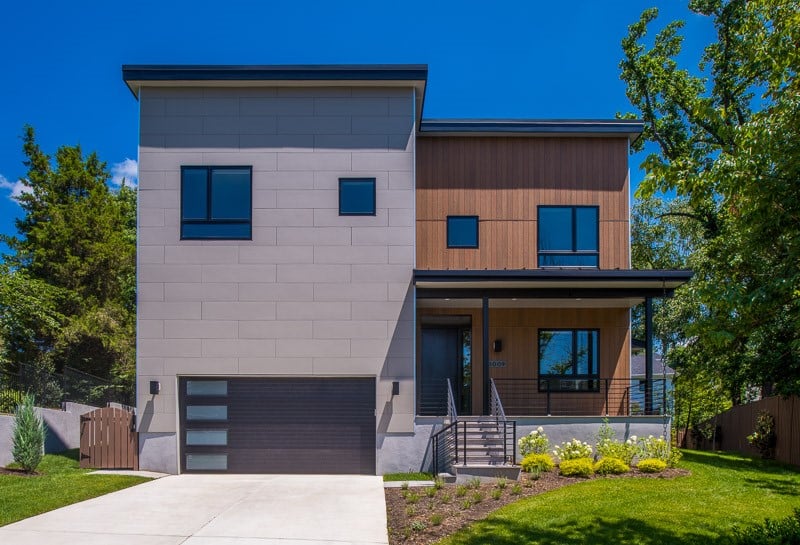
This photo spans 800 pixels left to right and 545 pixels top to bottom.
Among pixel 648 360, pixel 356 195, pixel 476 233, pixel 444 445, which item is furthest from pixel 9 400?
pixel 648 360

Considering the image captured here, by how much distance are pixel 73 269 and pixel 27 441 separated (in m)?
13.1

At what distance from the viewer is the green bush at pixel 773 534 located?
6.73m

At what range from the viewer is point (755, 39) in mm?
7324

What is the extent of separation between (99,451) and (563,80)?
16.9 meters

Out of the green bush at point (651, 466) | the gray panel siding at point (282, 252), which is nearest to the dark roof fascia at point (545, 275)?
the gray panel siding at point (282, 252)

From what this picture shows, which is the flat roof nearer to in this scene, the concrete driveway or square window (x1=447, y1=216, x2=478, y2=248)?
square window (x1=447, y1=216, x2=478, y2=248)

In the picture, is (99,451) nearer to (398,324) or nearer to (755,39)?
(398,324)

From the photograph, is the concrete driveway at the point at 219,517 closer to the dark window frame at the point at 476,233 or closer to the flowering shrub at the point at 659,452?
the flowering shrub at the point at 659,452

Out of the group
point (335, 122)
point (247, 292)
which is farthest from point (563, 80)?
point (247, 292)

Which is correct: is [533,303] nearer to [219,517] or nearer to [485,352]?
[485,352]

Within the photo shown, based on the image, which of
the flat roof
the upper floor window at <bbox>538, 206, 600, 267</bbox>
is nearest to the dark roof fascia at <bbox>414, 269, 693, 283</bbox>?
the upper floor window at <bbox>538, 206, 600, 267</bbox>

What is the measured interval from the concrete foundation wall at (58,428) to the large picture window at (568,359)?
11415 millimetres

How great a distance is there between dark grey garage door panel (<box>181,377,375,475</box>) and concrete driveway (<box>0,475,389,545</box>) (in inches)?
54.0

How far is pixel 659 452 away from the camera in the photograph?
12.8 metres
